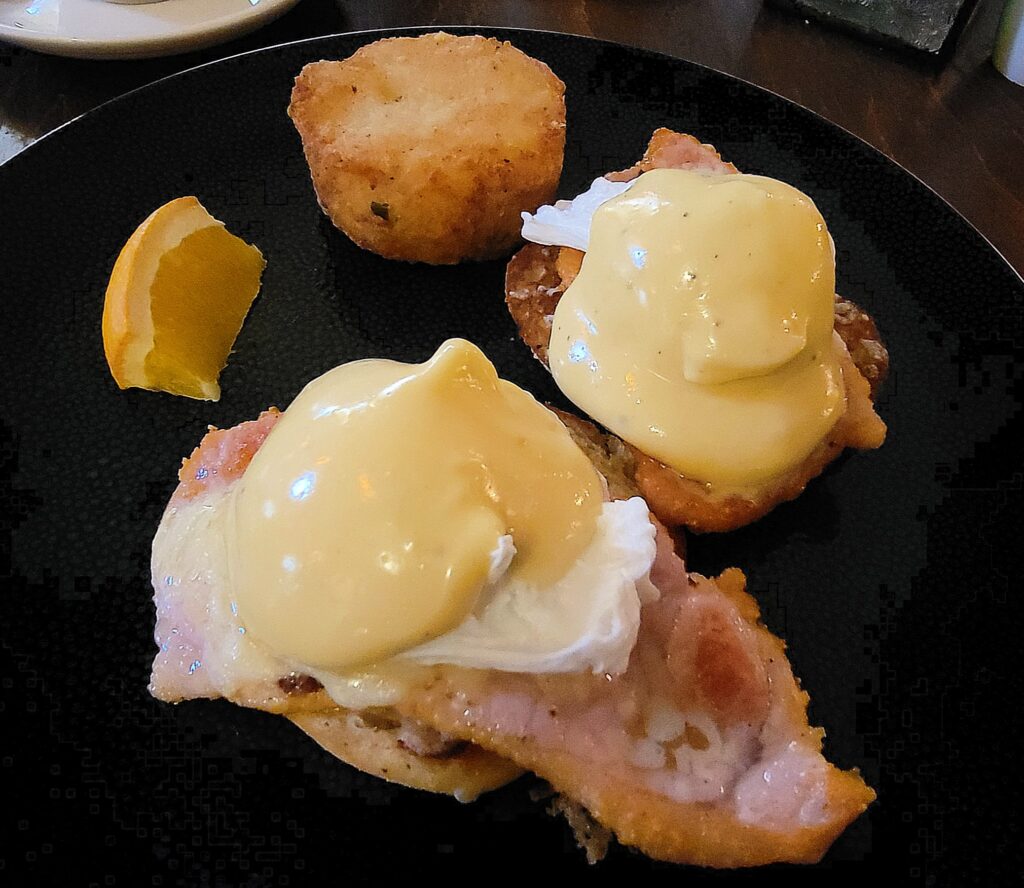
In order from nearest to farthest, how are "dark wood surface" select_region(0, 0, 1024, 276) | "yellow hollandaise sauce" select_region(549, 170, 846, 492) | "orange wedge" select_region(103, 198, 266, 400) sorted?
"yellow hollandaise sauce" select_region(549, 170, 846, 492)
"orange wedge" select_region(103, 198, 266, 400)
"dark wood surface" select_region(0, 0, 1024, 276)

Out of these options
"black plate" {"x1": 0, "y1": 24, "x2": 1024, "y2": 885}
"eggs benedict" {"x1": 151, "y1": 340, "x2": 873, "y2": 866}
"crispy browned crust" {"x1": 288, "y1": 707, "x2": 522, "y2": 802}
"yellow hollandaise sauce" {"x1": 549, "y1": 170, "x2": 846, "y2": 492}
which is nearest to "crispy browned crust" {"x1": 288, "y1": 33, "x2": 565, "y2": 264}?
"black plate" {"x1": 0, "y1": 24, "x2": 1024, "y2": 885}

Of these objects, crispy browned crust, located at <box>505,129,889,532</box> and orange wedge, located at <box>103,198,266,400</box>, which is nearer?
crispy browned crust, located at <box>505,129,889,532</box>

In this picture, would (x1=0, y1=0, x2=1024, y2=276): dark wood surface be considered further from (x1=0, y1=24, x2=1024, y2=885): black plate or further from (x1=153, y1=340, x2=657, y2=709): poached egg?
(x1=153, y1=340, x2=657, y2=709): poached egg

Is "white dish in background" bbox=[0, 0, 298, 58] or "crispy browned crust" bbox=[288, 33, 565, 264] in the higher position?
"crispy browned crust" bbox=[288, 33, 565, 264]

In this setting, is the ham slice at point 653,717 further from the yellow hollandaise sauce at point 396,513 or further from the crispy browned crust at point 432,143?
the crispy browned crust at point 432,143

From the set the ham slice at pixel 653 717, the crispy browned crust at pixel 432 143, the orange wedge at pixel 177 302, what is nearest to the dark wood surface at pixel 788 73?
the crispy browned crust at pixel 432 143

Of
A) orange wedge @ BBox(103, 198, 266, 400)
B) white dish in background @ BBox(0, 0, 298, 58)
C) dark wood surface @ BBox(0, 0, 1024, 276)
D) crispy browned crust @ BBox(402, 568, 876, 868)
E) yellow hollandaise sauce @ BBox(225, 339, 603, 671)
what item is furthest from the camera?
dark wood surface @ BBox(0, 0, 1024, 276)

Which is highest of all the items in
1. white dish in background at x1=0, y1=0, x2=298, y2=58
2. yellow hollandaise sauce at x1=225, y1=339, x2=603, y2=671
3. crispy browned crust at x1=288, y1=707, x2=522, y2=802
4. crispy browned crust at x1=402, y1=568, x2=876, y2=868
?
yellow hollandaise sauce at x1=225, y1=339, x2=603, y2=671
